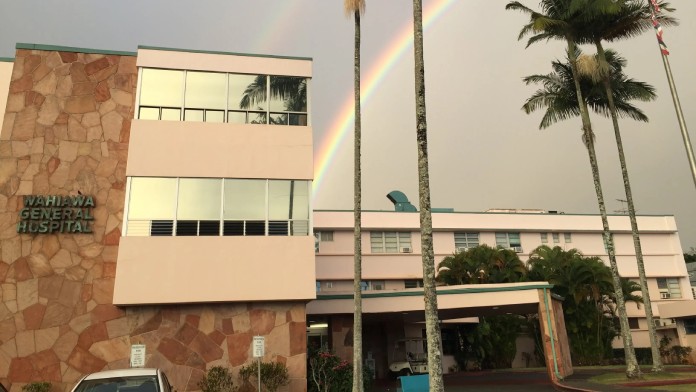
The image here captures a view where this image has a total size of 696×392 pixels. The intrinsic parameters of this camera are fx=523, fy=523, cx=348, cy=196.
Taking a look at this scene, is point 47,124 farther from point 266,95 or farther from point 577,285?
point 577,285

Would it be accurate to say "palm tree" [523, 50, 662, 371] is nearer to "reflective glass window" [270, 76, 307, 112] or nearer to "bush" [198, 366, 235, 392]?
"reflective glass window" [270, 76, 307, 112]

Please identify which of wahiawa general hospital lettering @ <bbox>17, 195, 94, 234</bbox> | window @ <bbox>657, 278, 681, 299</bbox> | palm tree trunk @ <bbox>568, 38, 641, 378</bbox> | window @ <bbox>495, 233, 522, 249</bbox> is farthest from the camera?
window @ <bbox>657, 278, 681, 299</bbox>

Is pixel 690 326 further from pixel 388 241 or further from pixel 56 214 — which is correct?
pixel 56 214

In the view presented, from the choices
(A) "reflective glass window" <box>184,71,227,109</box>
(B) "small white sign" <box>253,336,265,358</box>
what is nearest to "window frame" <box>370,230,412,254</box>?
(A) "reflective glass window" <box>184,71,227,109</box>

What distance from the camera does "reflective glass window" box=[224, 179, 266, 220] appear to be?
19344 mm

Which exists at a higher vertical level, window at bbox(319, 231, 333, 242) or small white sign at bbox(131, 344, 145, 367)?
window at bbox(319, 231, 333, 242)

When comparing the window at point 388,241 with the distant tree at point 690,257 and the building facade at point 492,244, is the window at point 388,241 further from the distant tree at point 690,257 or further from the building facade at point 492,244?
the distant tree at point 690,257

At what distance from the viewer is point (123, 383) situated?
29.8 feet

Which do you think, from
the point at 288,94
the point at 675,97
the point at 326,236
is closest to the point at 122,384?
the point at 288,94

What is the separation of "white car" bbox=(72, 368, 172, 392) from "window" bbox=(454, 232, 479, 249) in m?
42.0

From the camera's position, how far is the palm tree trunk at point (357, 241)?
721 inches

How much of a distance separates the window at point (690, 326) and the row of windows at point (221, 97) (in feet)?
130

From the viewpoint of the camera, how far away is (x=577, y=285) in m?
41.0

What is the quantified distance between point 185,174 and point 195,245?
272 cm
